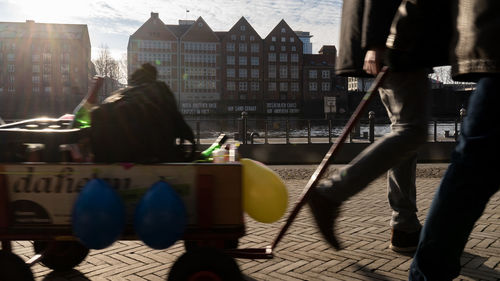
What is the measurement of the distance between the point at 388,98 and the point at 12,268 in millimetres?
2153

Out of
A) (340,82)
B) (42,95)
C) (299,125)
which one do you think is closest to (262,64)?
(340,82)

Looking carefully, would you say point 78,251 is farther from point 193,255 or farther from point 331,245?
point 331,245

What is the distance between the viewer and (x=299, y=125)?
1748 centimetres

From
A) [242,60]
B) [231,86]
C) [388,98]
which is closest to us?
[388,98]

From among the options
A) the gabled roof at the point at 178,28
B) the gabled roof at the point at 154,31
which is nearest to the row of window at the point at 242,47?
the gabled roof at the point at 178,28

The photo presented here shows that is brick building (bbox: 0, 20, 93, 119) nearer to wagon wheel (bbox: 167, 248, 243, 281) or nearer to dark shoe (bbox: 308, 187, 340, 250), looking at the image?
wagon wheel (bbox: 167, 248, 243, 281)

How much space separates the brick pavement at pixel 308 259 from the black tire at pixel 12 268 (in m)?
0.60

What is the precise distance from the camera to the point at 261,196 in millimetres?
2549

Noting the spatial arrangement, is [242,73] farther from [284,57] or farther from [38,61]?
[38,61]

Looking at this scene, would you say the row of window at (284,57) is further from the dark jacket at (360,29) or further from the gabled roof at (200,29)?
the dark jacket at (360,29)

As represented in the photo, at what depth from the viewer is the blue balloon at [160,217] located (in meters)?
2.15

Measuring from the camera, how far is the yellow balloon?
255cm

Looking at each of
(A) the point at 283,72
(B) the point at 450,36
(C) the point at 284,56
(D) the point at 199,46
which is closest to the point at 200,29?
(D) the point at 199,46

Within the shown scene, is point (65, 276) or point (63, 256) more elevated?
point (63, 256)
